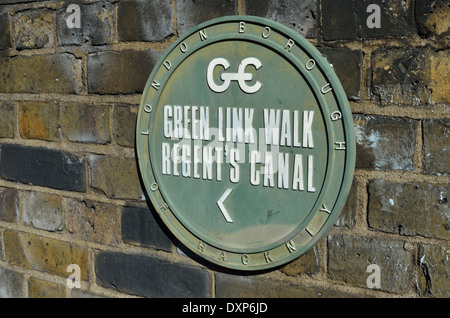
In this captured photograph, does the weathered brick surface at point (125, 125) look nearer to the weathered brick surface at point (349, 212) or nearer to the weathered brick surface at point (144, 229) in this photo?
the weathered brick surface at point (144, 229)

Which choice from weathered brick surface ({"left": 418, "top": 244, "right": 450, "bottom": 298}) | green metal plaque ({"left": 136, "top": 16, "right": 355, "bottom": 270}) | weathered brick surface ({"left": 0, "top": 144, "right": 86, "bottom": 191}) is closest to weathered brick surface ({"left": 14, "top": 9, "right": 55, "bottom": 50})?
weathered brick surface ({"left": 0, "top": 144, "right": 86, "bottom": 191})

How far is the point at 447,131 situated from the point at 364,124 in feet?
0.62

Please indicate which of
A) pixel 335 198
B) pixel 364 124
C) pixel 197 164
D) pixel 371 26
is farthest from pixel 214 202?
pixel 371 26

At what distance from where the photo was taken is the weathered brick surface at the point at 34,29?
5.90 feet

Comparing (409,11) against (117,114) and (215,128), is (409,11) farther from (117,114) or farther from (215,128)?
(117,114)

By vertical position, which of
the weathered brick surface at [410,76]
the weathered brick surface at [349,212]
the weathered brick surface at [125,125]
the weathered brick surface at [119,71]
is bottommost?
the weathered brick surface at [349,212]

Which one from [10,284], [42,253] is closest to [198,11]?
[42,253]

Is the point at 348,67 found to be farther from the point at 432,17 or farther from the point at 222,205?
the point at 222,205

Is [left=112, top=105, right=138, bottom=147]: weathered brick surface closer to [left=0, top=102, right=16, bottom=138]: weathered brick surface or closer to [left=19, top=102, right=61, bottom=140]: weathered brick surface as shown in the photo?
[left=19, top=102, right=61, bottom=140]: weathered brick surface

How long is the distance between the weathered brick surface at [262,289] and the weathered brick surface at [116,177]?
0.37 meters

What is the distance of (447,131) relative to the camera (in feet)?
4.08

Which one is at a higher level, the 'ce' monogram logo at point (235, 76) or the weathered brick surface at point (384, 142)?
the 'ce' monogram logo at point (235, 76)

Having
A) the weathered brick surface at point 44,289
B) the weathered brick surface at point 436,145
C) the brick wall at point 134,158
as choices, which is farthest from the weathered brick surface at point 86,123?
→ the weathered brick surface at point 436,145

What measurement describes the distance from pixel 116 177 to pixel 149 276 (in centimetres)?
32
